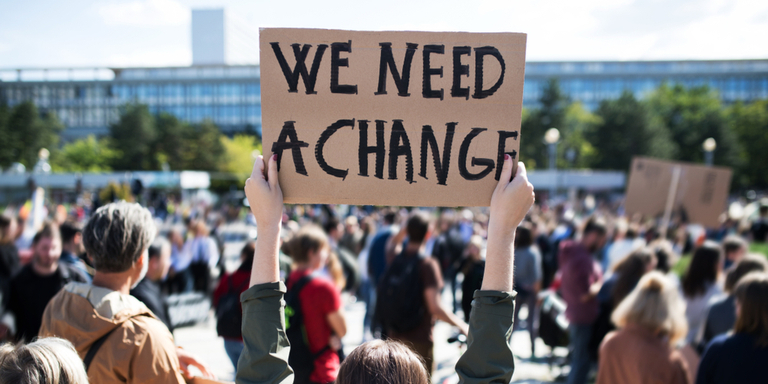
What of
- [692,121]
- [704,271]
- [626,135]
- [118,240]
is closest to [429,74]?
[118,240]

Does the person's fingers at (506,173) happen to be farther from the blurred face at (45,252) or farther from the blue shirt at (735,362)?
the blurred face at (45,252)

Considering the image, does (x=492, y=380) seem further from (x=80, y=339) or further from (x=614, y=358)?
(x=614, y=358)

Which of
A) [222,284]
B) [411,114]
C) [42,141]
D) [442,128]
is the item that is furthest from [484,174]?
[42,141]

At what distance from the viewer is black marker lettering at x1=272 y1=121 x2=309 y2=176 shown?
1652 millimetres

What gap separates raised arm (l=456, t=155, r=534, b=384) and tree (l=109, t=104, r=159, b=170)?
6956 centimetres

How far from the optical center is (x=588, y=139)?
54.2 m

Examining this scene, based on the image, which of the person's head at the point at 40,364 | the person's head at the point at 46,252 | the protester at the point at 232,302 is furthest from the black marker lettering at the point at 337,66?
the person's head at the point at 46,252

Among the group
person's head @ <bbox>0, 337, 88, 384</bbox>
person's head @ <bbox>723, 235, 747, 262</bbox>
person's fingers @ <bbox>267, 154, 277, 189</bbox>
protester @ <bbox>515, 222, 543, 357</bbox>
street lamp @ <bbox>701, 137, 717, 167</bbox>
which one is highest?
street lamp @ <bbox>701, 137, 717, 167</bbox>

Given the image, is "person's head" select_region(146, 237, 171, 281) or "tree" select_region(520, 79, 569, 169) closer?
"person's head" select_region(146, 237, 171, 281)

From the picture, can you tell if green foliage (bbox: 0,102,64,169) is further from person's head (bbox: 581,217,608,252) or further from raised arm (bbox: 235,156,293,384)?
raised arm (bbox: 235,156,293,384)

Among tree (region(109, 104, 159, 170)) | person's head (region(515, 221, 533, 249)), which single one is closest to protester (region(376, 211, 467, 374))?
person's head (region(515, 221, 533, 249))

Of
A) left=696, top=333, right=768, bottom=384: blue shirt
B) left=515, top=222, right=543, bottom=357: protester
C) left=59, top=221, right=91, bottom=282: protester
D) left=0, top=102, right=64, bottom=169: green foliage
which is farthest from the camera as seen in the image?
left=0, top=102, right=64, bottom=169: green foliage

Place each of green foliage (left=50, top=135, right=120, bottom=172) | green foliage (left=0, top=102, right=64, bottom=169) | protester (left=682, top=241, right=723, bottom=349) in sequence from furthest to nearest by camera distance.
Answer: green foliage (left=50, top=135, right=120, bottom=172) < green foliage (left=0, top=102, right=64, bottom=169) < protester (left=682, top=241, right=723, bottom=349)

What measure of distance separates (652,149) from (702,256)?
165 ft
